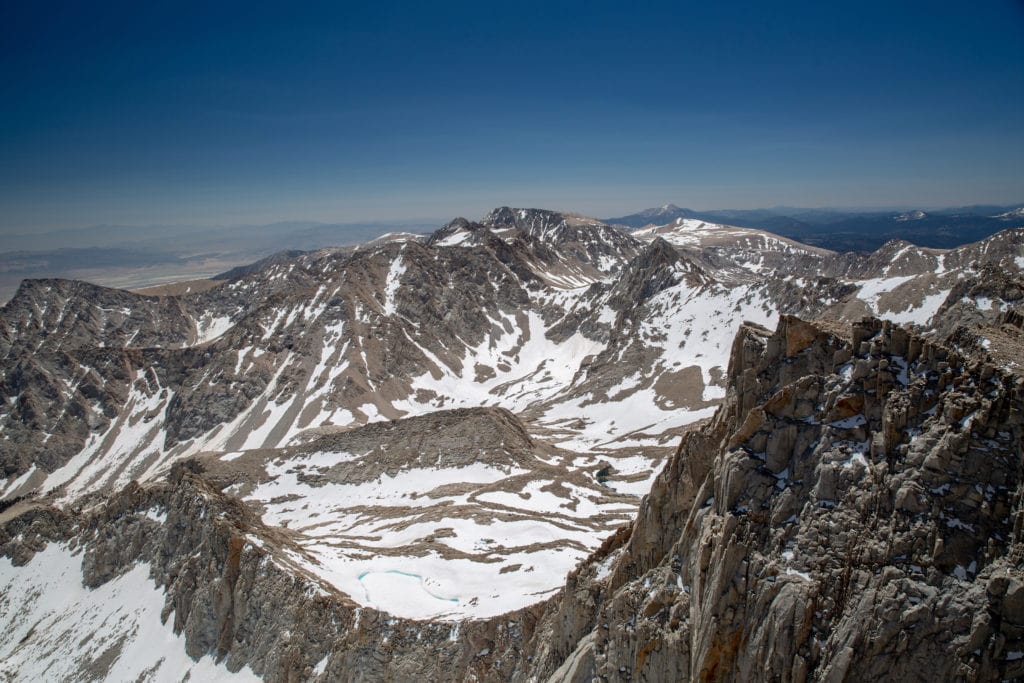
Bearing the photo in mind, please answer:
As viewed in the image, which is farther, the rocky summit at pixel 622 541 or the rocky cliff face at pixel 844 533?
the rocky summit at pixel 622 541

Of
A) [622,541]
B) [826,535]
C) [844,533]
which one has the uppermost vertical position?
[844,533]

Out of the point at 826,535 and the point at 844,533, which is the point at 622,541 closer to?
the point at 826,535

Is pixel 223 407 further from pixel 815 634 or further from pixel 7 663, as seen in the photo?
pixel 815 634

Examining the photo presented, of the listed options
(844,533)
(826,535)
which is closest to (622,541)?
(826,535)

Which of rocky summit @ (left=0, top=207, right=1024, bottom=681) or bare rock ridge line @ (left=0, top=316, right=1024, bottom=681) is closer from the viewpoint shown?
bare rock ridge line @ (left=0, top=316, right=1024, bottom=681)

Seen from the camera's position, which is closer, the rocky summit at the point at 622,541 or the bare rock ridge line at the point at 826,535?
the bare rock ridge line at the point at 826,535

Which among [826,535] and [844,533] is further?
[826,535]

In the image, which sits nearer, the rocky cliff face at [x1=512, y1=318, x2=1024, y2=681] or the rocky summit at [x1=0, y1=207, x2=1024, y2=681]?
the rocky cliff face at [x1=512, y1=318, x2=1024, y2=681]

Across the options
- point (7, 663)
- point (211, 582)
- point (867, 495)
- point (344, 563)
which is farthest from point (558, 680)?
point (7, 663)
